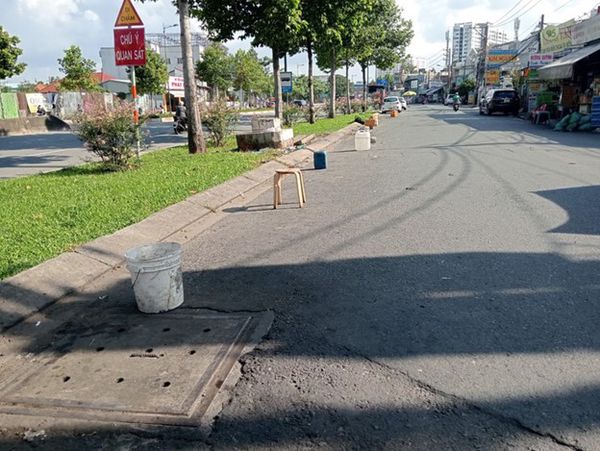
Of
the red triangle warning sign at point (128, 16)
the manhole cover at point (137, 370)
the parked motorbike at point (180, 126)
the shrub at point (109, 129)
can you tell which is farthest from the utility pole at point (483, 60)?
the manhole cover at point (137, 370)

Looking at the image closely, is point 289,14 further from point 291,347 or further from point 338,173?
point 291,347

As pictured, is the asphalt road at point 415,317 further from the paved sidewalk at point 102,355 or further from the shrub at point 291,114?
the shrub at point 291,114

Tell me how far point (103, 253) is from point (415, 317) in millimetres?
3516

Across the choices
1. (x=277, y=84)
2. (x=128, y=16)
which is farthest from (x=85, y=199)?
(x=277, y=84)

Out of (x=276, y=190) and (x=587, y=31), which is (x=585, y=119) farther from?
(x=276, y=190)

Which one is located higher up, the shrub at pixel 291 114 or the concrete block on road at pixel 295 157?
the shrub at pixel 291 114

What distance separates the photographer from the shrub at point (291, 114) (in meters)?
25.1

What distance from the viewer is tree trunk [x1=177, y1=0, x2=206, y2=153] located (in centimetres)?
1273

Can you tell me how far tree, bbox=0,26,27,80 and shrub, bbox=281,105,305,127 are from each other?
15.4 meters

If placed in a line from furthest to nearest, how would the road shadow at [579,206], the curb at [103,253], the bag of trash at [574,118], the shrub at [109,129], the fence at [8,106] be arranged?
the fence at [8,106]
the bag of trash at [574,118]
the shrub at [109,129]
the road shadow at [579,206]
the curb at [103,253]


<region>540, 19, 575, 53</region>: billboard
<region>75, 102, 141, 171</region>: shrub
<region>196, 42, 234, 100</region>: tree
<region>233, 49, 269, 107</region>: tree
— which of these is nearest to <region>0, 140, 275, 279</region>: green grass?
<region>75, 102, 141, 171</region>: shrub

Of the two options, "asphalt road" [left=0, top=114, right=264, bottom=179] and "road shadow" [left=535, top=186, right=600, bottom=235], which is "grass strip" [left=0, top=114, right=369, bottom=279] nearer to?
"asphalt road" [left=0, top=114, right=264, bottom=179]

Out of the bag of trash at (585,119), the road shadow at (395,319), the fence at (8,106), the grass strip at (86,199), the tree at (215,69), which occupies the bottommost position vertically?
the road shadow at (395,319)

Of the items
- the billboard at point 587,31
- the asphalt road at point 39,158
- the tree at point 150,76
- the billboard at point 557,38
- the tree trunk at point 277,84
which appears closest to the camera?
the asphalt road at point 39,158
